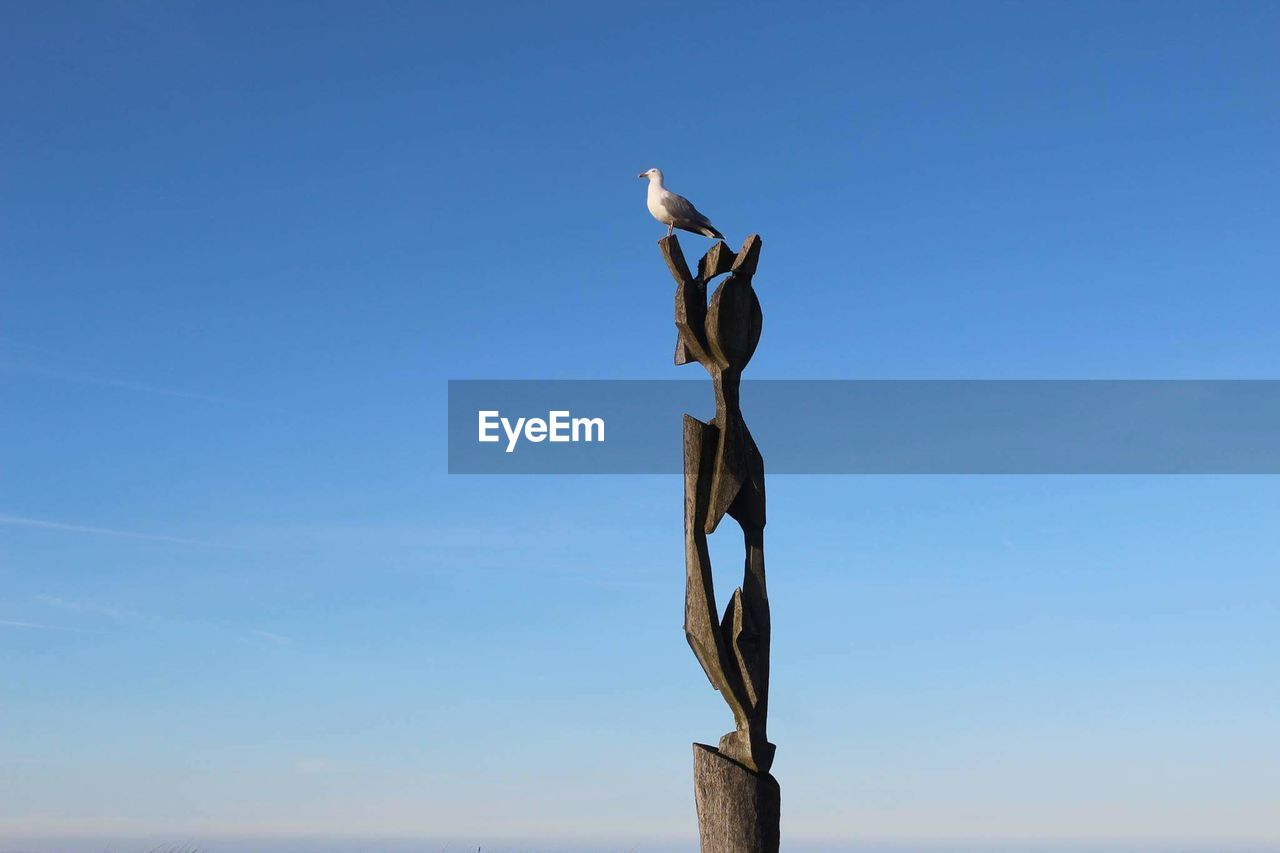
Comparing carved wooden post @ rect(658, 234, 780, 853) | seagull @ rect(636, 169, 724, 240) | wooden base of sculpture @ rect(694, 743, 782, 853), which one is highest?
seagull @ rect(636, 169, 724, 240)

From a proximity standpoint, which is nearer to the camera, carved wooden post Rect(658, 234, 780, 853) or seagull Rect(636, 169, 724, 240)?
carved wooden post Rect(658, 234, 780, 853)

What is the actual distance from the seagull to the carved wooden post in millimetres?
373

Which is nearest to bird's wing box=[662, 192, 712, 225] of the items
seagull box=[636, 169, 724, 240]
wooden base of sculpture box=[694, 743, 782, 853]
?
seagull box=[636, 169, 724, 240]

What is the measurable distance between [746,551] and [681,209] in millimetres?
2963

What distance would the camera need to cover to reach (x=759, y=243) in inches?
428

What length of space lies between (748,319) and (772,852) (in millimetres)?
4186

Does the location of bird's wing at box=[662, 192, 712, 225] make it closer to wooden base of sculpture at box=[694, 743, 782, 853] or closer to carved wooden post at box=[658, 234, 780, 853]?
carved wooden post at box=[658, 234, 780, 853]

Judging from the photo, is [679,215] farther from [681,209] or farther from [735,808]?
[735,808]

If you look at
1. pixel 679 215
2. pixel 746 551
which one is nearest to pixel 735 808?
pixel 746 551

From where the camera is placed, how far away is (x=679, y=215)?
11148 millimetres

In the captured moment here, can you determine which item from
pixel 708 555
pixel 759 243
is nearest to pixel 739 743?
pixel 708 555

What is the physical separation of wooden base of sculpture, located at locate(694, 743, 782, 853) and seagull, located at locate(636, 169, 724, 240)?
4.35m

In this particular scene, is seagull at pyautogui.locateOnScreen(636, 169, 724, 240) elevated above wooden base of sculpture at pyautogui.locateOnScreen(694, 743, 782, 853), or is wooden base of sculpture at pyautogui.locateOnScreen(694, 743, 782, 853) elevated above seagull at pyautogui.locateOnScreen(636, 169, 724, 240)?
seagull at pyautogui.locateOnScreen(636, 169, 724, 240)

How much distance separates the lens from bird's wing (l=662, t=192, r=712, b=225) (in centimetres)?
1116
